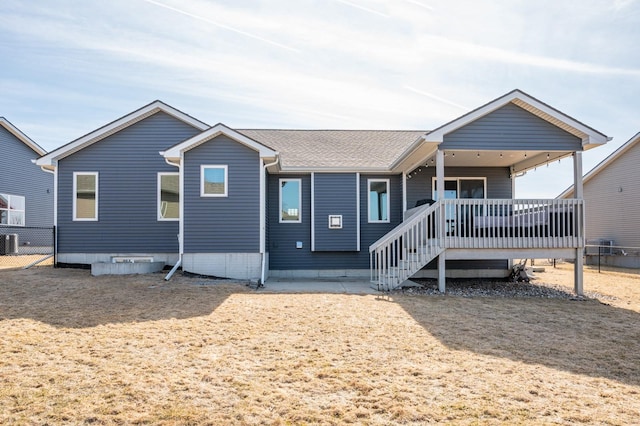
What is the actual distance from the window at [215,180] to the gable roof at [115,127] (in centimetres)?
234

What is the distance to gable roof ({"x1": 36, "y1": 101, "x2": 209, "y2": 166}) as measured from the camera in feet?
40.5

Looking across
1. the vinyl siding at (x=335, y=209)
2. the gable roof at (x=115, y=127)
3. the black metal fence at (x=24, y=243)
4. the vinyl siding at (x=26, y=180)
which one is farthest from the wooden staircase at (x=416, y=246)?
the vinyl siding at (x=26, y=180)

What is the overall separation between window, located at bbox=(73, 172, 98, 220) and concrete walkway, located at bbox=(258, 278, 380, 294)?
5.87m

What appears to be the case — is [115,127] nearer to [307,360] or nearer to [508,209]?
[307,360]

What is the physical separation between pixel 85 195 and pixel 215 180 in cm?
456

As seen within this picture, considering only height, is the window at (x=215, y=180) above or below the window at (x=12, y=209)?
above

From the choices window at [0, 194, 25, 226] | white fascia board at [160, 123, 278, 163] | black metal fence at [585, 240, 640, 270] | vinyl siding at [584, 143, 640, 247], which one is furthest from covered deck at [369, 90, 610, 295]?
window at [0, 194, 25, 226]

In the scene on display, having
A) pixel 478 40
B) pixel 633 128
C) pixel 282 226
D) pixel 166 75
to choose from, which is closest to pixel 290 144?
pixel 282 226

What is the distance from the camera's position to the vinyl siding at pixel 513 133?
397 inches

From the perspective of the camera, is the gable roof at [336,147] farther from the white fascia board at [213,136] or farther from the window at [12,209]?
the window at [12,209]

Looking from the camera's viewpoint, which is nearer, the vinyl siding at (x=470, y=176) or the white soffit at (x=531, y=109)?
the white soffit at (x=531, y=109)

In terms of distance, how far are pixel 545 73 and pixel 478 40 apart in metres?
3.66

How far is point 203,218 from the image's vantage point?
1123 centimetres

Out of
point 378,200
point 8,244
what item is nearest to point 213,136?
point 378,200
